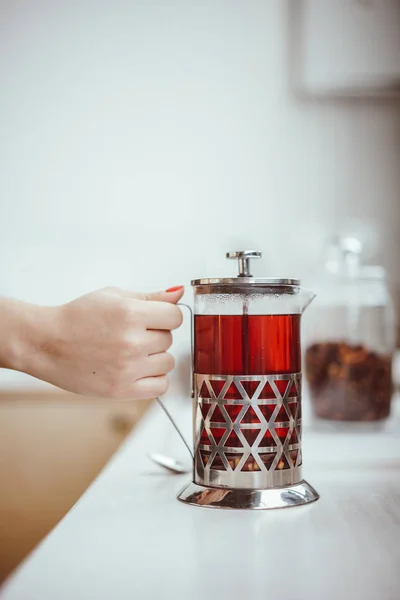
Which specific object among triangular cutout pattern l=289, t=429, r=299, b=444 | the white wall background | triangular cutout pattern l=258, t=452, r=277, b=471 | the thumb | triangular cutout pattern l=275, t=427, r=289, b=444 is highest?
the white wall background

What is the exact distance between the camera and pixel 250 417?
59 centimetres

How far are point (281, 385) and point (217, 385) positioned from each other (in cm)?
5

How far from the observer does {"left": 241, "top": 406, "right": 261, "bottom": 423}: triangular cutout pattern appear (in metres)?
0.59

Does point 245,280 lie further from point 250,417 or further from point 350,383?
point 350,383

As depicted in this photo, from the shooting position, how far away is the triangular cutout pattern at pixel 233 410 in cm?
59

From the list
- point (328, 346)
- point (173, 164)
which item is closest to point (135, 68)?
point (173, 164)

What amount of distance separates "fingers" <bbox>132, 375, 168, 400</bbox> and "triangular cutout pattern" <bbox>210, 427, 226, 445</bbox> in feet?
0.31

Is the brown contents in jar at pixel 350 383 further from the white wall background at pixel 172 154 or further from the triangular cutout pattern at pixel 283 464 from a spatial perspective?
the white wall background at pixel 172 154

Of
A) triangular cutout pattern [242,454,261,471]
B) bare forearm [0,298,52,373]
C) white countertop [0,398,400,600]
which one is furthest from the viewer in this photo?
bare forearm [0,298,52,373]

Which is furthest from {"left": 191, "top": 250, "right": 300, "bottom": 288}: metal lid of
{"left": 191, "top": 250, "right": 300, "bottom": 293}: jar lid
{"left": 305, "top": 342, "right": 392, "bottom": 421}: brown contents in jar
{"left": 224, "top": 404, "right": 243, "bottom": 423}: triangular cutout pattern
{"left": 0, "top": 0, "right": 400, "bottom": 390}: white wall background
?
{"left": 0, "top": 0, "right": 400, "bottom": 390}: white wall background

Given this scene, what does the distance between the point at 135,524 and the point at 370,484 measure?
0.85 ft

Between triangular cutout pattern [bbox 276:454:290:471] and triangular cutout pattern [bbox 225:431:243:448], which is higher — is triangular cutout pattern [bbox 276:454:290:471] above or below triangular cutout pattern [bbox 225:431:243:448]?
below

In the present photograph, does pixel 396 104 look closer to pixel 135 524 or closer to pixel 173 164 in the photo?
pixel 173 164

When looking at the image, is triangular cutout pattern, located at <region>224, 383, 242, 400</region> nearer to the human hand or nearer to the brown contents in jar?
the human hand
